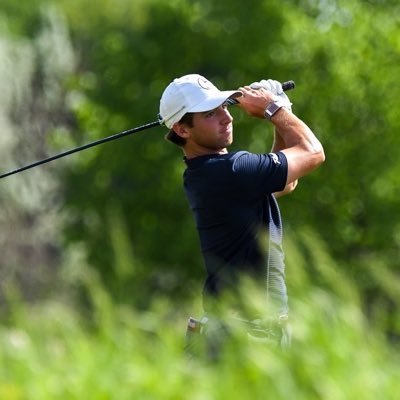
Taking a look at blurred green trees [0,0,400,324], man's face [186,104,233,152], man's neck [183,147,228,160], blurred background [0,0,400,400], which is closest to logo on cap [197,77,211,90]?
man's face [186,104,233,152]

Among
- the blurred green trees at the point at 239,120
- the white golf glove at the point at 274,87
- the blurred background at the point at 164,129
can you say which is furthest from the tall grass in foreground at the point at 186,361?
the blurred green trees at the point at 239,120

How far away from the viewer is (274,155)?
6.59m

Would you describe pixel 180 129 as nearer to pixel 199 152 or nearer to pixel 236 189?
pixel 199 152

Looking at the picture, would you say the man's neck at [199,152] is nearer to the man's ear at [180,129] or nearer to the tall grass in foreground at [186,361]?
the man's ear at [180,129]

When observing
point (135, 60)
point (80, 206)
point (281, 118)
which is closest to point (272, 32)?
point (135, 60)

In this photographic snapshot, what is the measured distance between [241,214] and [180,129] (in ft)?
1.64

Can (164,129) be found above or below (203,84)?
below

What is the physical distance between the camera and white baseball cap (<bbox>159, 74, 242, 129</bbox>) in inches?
265

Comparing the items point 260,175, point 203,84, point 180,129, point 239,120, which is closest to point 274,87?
point 203,84

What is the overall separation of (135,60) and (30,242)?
22.3 ft

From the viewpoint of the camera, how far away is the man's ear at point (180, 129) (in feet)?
22.3

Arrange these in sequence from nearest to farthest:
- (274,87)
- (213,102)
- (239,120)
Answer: (213,102), (274,87), (239,120)

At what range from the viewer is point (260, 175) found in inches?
256

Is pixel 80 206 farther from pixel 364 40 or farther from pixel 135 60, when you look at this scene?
pixel 364 40
